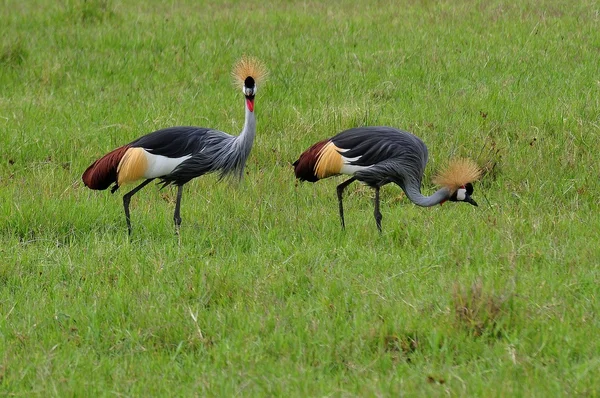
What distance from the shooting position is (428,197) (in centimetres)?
621

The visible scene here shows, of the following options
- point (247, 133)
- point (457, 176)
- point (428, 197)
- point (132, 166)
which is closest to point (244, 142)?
point (247, 133)

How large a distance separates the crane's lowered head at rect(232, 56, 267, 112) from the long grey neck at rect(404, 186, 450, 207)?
1.18 meters

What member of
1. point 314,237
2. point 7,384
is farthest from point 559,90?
point 7,384

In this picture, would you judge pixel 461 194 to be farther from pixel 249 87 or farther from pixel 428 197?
pixel 249 87

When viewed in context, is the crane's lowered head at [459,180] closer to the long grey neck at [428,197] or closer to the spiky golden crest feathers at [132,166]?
the long grey neck at [428,197]

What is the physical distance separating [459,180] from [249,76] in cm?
158

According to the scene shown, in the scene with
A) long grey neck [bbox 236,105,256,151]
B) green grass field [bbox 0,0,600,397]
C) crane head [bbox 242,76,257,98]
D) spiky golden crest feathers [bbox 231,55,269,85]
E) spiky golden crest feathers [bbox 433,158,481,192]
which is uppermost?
spiky golden crest feathers [bbox 231,55,269,85]

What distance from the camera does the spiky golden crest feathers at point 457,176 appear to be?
6.07 metres

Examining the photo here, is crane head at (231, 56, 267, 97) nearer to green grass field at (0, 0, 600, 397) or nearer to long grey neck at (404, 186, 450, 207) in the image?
green grass field at (0, 0, 600, 397)

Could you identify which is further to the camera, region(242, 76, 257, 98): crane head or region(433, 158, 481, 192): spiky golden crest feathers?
region(242, 76, 257, 98): crane head

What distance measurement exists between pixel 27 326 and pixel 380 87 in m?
4.82

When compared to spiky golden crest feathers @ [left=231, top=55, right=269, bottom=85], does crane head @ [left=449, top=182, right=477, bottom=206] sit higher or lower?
lower

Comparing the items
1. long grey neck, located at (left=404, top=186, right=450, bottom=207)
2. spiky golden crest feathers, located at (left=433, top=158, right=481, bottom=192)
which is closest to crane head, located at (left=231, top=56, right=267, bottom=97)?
long grey neck, located at (left=404, top=186, right=450, bottom=207)

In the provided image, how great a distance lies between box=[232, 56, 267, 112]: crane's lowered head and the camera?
6.50m
